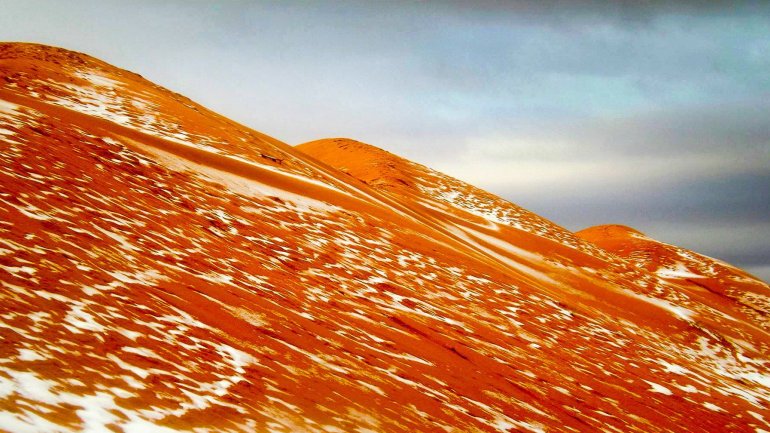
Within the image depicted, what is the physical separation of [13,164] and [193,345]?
6639 millimetres

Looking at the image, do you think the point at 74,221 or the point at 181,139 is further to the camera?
the point at 181,139

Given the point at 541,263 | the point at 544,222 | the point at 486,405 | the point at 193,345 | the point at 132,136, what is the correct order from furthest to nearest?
the point at 544,222 < the point at 541,263 < the point at 132,136 < the point at 486,405 < the point at 193,345

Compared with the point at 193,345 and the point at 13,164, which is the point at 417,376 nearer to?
the point at 193,345

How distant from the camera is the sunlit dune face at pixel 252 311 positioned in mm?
6918

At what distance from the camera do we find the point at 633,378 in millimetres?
16516

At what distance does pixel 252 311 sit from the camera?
10250 millimetres

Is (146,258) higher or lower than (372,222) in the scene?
lower

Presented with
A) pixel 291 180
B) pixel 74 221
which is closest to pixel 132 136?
pixel 291 180

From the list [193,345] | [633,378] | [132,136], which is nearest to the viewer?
[193,345]

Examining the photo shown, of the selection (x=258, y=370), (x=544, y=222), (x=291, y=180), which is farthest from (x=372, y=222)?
(x=544, y=222)

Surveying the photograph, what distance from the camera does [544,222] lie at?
48.9 meters

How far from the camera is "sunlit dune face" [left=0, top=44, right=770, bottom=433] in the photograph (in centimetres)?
692

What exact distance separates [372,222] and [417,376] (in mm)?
12464

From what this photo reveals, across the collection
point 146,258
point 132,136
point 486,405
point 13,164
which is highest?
point 132,136
